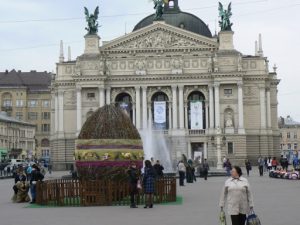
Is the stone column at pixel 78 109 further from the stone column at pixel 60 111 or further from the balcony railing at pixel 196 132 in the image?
the balcony railing at pixel 196 132

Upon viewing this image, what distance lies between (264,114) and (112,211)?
68.1 meters

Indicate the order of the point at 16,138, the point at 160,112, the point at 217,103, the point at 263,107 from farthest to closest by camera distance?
the point at 16,138 → the point at 160,112 → the point at 263,107 → the point at 217,103

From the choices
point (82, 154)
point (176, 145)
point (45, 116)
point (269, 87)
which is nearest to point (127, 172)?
point (82, 154)

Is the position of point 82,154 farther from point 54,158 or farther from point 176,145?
point 54,158

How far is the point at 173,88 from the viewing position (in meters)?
88.8

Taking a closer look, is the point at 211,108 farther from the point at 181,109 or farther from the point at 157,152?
the point at 157,152

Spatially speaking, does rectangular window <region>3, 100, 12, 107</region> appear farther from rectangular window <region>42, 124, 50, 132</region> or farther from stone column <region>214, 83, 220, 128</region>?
stone column <region>214, 83, 220, 128</region>

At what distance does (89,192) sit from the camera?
25516 mm

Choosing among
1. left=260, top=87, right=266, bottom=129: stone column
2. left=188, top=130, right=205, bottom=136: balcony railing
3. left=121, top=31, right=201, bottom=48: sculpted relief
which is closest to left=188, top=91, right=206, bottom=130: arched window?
left=188, top=130, right=205, bottom=136: balcony railing

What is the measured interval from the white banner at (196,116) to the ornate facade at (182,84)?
0.75 meters

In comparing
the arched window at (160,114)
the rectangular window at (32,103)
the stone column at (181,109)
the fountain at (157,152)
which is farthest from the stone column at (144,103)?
the rectangular window at (32,103)

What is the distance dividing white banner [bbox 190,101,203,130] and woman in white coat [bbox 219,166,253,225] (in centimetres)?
7486

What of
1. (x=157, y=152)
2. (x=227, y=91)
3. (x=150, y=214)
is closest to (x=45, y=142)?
(x=227, y=91)

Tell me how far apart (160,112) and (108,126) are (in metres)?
62.5
